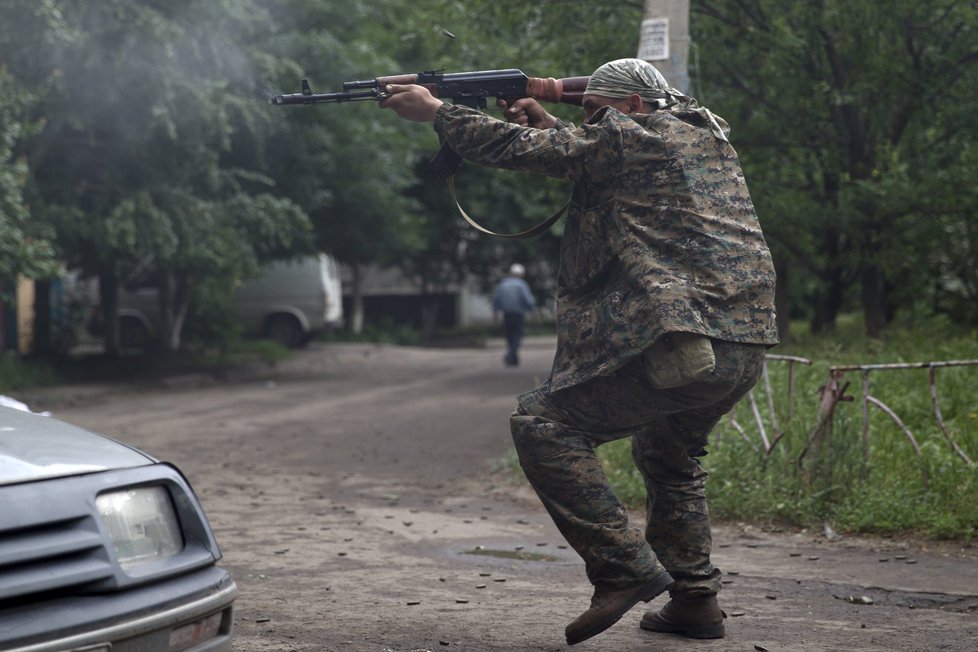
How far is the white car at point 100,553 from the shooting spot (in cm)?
259

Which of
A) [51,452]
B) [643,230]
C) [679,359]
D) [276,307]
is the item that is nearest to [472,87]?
[643,230]

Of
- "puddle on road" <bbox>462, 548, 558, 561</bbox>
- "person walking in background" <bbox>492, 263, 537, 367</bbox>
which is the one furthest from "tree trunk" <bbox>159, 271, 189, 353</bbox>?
"puddle on road" <bbox>462, 548, 558, 561</bbox>

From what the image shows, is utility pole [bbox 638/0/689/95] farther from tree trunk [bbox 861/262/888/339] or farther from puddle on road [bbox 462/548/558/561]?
tree trunk [bbox 861/262/888/339]

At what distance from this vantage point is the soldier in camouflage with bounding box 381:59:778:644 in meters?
3.85

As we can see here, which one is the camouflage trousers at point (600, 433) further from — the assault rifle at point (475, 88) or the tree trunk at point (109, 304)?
the tree trunk at point (109, 304)

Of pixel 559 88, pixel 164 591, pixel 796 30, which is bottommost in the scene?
pixel 164 591

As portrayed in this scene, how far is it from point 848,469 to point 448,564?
2.20 meters

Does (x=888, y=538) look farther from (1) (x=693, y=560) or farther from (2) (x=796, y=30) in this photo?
(2) (x=796, y=30)

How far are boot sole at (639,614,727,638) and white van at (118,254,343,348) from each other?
23410 millimetres

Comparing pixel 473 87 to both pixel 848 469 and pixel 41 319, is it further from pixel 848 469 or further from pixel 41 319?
pixel 41 319

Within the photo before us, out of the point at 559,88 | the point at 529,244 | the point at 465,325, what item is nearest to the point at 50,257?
the point at 559,88

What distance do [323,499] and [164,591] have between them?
203 inches

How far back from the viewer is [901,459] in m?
6.71

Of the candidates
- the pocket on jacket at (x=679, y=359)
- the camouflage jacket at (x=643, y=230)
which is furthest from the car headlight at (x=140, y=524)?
the pocket on jacket at (x=679, y=359)
